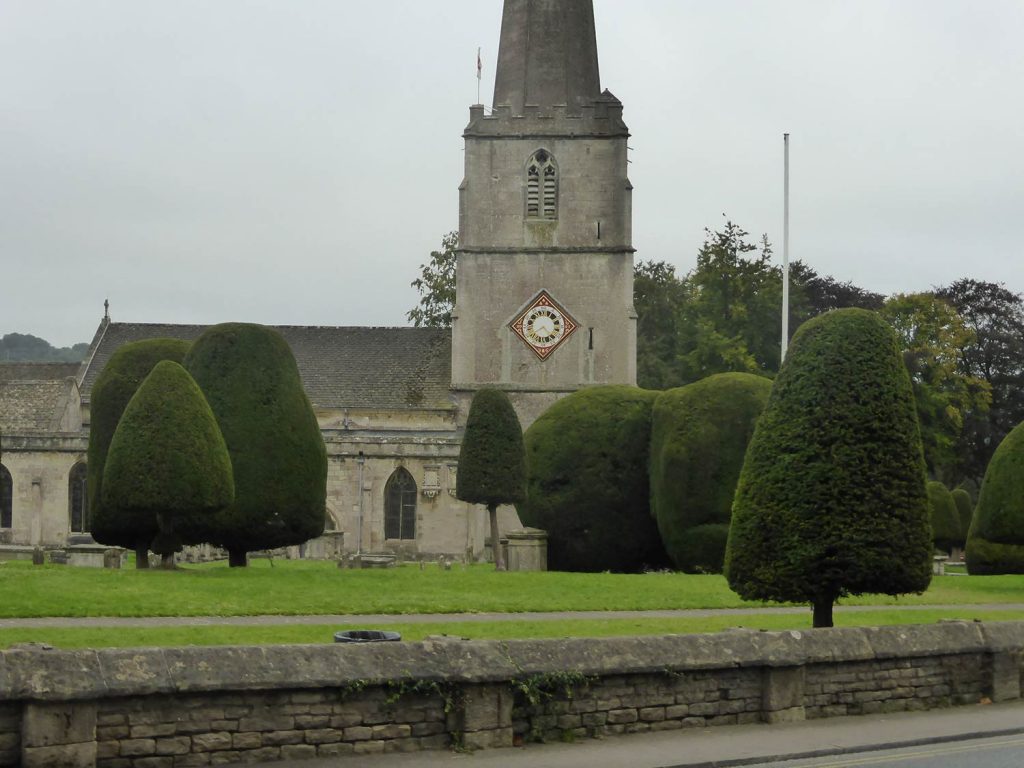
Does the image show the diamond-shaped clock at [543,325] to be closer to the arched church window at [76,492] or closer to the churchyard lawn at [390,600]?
the arched church window at [76,492]

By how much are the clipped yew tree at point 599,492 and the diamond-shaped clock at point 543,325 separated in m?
23.8

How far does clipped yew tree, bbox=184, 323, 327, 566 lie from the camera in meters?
31.9

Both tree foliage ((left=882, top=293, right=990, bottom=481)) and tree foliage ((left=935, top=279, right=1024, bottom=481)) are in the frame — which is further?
tree foliage ((left=935, top=279, right=1024, bottom=481))

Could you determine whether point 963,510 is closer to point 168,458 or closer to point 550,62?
point 550,62

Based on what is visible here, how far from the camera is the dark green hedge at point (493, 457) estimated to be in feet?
120

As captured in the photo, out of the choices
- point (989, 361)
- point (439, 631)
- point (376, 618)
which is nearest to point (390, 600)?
point (376, 618)

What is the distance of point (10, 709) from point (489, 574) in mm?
21279

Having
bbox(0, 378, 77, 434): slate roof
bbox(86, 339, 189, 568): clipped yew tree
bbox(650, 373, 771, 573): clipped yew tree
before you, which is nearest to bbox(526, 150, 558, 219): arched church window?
bbox(0, 378, 77, 434): slate roof

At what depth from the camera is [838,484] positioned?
1772 cm

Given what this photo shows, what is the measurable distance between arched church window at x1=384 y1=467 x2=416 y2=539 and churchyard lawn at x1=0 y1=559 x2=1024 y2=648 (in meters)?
26.1

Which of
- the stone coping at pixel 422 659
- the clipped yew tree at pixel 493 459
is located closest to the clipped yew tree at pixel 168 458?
the clipped yew tree at pixel 493 459

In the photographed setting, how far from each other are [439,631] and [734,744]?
23.4 feet

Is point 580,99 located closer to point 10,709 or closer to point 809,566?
point 809,566

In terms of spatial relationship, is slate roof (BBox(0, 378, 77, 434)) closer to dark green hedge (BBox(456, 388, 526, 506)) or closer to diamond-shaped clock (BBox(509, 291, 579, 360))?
diamond-shaped clock (BBox(509, 291, 579, 360))
